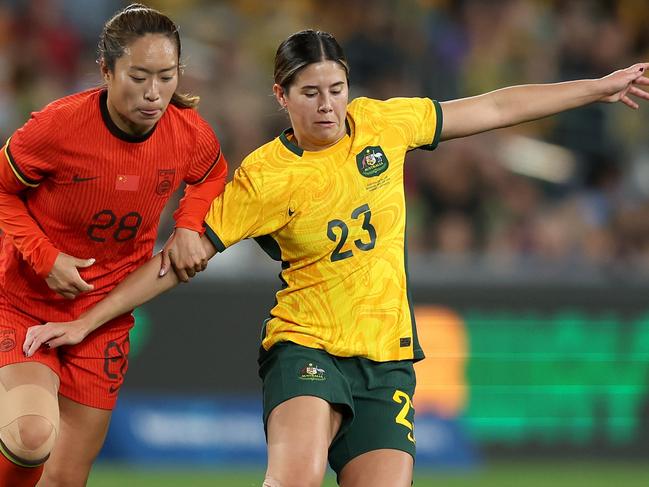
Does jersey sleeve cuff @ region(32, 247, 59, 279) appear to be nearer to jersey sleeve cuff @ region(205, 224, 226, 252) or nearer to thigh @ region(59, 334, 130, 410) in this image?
thigh @ region(59, 334, 130, 410)

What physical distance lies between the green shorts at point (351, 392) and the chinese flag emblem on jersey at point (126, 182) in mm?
893

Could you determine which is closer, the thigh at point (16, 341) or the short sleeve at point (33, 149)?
the short sleeve at point (33, 149)

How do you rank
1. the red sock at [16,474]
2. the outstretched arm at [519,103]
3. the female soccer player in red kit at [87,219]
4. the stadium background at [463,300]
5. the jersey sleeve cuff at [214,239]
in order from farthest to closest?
the stadium background at [463,300] < the outstretched arm at [519,103] < the jersey sleeve cuff at [214,239] < the red sock at [16,474] < the female soccer player in red kit at [87,219]

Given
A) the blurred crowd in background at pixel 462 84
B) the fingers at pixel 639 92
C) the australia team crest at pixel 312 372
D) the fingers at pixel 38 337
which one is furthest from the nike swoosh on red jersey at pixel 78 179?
the blurred crowd in background at pixel 462 84

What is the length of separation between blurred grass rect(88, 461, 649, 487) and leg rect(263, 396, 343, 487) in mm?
3560

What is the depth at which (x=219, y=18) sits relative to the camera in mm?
11125

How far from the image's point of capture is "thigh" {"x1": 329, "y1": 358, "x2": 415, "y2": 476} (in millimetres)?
5070

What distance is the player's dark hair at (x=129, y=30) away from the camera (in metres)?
4.91

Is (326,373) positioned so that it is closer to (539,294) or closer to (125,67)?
(125,67)

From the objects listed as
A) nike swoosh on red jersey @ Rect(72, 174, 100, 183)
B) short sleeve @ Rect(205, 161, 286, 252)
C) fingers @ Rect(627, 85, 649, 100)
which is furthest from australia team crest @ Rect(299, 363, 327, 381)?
fingers @ Rect(627, 85, 649, 100)

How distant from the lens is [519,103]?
5480 millimetres

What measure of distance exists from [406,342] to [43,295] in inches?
61.0

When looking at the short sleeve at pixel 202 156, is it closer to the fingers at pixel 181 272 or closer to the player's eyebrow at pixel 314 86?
the fingers at pixel 181 272

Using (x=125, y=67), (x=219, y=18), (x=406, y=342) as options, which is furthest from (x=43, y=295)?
(x=219, y=18)
